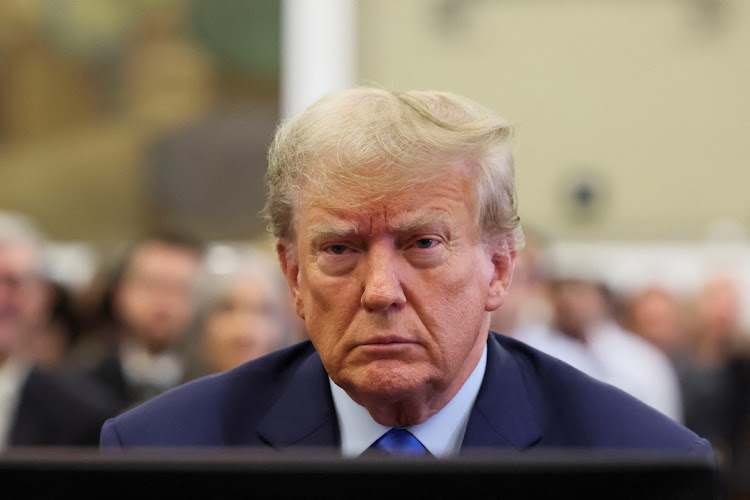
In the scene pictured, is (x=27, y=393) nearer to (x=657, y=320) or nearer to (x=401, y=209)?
(x=401, y=209)

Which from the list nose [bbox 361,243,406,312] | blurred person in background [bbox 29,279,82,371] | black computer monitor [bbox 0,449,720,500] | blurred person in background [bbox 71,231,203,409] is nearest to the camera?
black computer monitor [bbox 0,449,720,500]

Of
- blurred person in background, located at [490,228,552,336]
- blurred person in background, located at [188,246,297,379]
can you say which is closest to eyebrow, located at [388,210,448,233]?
blurred person in background, located at [490,228,552,336]

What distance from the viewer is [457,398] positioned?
8.14ft

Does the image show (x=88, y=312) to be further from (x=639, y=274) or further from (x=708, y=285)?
(x=639, y=274)

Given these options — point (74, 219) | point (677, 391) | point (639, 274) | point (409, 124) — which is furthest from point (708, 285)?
point (409, 124)

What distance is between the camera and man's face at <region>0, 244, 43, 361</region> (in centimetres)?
473

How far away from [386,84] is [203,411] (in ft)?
29.3

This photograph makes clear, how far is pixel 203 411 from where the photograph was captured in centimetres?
254

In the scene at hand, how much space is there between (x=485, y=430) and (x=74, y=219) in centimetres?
945

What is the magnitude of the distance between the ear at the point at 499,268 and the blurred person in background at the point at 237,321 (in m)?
2.22

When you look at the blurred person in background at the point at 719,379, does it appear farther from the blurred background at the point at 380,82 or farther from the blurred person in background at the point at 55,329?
the blurred person in background at the point at 55,329

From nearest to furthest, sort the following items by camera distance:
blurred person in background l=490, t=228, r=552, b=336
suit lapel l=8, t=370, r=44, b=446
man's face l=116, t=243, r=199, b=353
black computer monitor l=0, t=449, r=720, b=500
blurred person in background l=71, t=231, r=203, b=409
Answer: black computer monitor l=0, t=449, r=720, b=500 < suit lapel l=8, t=370, r=44, b=446 < blurred person in background l=490, t=228, r=552, b=336 < blurred person in background l=71, t=231, r=203, b=409 < man's face l=116, t=243, r=199, b=353

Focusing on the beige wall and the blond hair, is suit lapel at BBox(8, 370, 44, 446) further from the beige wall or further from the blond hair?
the beige wall

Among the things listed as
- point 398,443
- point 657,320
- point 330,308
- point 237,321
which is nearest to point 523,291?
point 237,321
